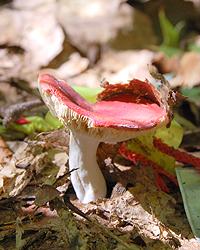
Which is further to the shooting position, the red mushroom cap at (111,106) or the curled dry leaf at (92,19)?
the curled dry leaf at (92,19)

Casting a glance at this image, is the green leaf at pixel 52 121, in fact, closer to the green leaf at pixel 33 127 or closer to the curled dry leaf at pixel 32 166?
the green leaf at pixel 33 127

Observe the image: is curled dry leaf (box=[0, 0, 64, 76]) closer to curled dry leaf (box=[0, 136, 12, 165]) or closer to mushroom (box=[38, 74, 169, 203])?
curled dry leaf (box=[0, 136, 12, 165])

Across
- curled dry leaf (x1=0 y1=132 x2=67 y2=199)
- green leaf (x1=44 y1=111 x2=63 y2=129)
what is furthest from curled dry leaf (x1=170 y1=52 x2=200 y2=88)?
curled dry leaf (x1=0 y1=132 x2=67 y2=199)

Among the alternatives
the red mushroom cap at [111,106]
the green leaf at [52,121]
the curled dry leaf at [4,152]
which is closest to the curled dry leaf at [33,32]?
the green leaf at [52,121]

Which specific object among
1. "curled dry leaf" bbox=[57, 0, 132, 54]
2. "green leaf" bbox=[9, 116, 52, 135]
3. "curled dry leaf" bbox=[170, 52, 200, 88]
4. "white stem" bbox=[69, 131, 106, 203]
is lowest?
"curled dry leaf" bbox=[170, 52, 200, 88]

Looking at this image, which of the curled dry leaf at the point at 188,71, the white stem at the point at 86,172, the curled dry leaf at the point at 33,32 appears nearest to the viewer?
the white stem at the point at 86,172

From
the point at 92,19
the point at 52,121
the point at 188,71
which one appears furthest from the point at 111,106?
the point at 92,19

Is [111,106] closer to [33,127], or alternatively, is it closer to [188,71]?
[33,127]

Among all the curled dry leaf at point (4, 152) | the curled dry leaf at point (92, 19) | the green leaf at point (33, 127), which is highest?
the curled dry leaf at point (4, 152)
